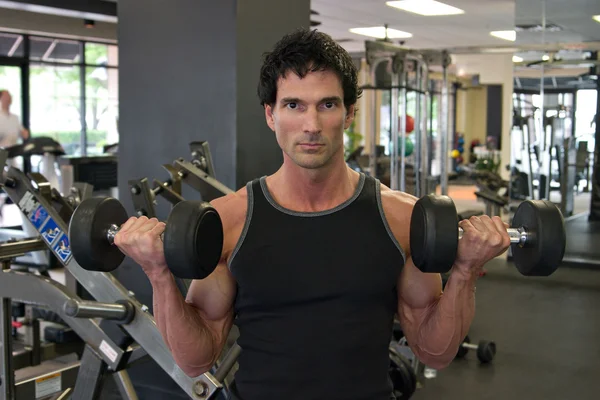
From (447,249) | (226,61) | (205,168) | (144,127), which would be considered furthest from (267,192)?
(144,127)

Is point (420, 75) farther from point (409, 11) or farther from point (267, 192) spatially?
point (267, 192)

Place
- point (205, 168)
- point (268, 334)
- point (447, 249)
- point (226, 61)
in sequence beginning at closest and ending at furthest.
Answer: point (447, 249)
point (268, 334)
point (205, 168)
point (226, 61)

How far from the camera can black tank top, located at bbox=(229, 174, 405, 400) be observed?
4.01ft

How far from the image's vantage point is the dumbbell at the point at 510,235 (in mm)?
1146

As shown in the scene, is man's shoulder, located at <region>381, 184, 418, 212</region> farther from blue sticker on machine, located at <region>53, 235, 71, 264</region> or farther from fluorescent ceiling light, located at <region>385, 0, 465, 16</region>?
fluorescent ceiling light, located at <region>385, 0, 465, 16</region>

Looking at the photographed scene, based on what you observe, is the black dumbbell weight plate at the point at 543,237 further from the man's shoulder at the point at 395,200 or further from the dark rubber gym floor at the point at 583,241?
the dark rubber gym floor at the point at 583,241

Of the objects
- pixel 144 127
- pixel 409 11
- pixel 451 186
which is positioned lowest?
pixel 451 186

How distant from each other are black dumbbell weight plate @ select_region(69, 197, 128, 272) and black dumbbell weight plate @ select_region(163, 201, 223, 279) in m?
0.18

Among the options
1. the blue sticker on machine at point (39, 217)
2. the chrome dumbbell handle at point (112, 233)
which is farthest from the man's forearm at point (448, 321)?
the blue sticker on machine at point (39, 217)

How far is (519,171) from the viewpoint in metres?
6.84

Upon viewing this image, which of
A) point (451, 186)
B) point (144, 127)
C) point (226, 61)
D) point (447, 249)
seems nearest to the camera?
point (447, 249)

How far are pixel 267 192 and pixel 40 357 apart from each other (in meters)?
2.21

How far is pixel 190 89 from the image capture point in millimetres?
2936

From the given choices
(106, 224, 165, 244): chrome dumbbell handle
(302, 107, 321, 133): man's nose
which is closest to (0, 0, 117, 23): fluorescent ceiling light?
(106, 224, 165, 244): chrome dumbbell handle
